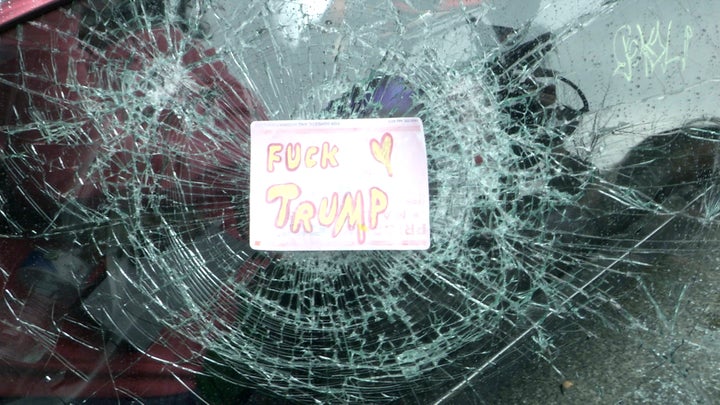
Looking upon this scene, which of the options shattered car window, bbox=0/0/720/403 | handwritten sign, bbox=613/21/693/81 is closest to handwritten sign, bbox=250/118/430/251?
shattered car window, bbox=0/0/720/403

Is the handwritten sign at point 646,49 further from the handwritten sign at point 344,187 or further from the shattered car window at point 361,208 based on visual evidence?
the handwritten sign at point 344,187

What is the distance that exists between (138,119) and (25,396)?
1.98 feet

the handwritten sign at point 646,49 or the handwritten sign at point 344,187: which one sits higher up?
the handwritten sign at point 646,49

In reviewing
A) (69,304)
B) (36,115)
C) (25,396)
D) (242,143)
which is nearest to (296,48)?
(242,143)

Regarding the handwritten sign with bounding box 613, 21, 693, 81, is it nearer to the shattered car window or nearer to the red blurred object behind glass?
the shattered car window

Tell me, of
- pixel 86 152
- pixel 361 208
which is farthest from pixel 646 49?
pixel 86 152

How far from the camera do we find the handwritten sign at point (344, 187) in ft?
4.25

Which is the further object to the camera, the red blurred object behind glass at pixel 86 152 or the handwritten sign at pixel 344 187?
the red blurred object behind glass at pixel 86 152

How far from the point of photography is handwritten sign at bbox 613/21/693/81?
1.29 m

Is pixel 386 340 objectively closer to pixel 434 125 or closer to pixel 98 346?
pixel 434 125

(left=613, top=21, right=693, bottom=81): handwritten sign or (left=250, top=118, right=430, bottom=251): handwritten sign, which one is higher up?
(left=613, top=21, right=693, bottom=81): handwritten sign

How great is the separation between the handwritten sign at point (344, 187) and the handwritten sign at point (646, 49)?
1.24ft

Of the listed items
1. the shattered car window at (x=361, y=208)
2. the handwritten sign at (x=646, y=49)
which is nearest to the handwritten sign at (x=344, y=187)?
the shattered car window at (x=361, y=208)

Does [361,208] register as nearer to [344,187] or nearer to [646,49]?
[344,187]
